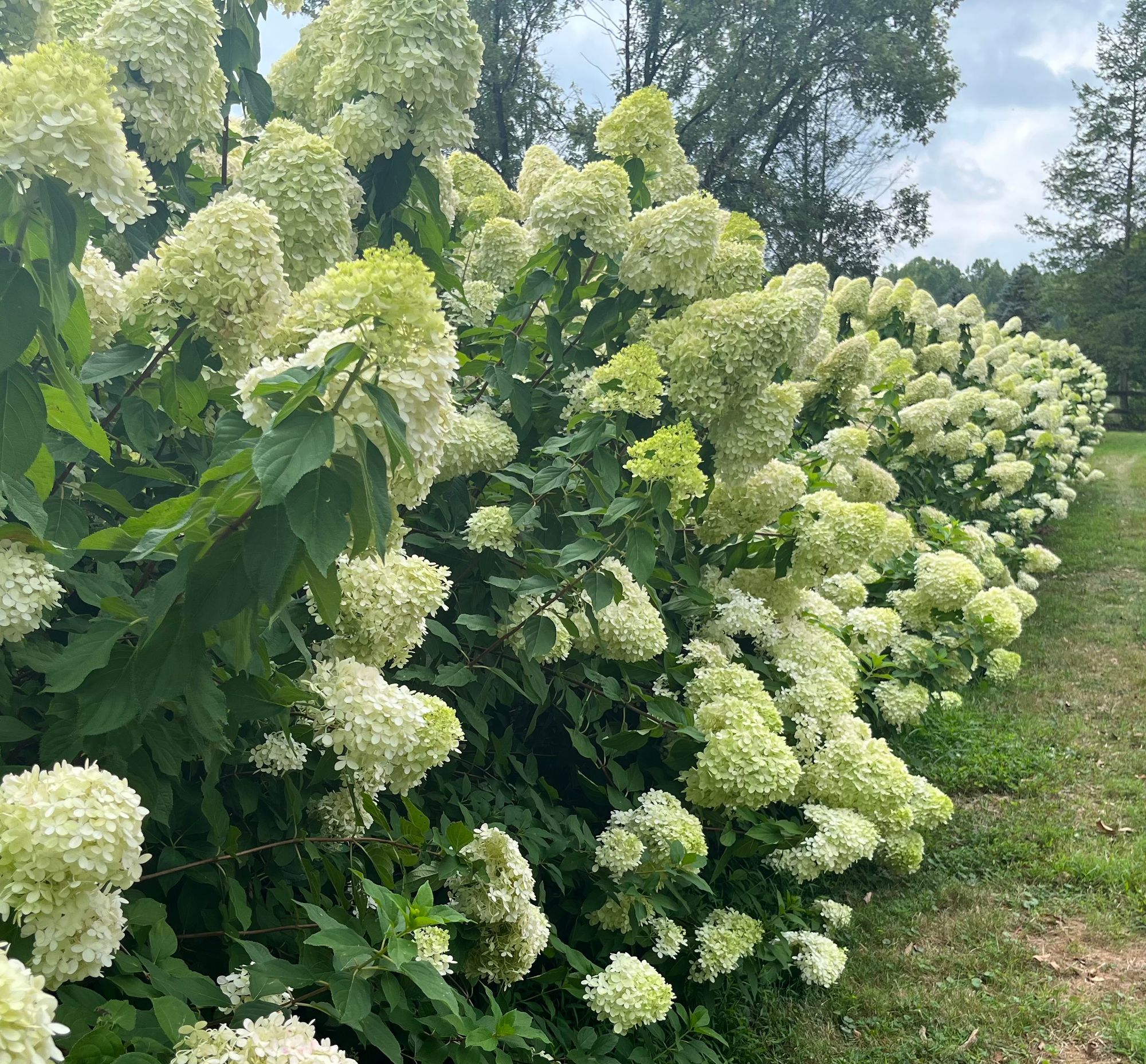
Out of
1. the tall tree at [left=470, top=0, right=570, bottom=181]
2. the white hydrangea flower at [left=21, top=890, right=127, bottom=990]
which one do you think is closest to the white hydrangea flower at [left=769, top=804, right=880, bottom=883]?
the white hydrangea flower at [left=21, top=890, right=127, bottom=990]

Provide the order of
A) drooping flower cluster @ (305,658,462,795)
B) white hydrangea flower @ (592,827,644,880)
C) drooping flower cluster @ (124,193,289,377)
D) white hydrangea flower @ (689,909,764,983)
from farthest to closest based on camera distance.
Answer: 1. white hydrangea flower @ (689,909,764,983)
2. white hydrangea flower @ (592,827,644,880)
3. drooping flower cluster @ (305,658,462,795)
4. drooping flower cluster @ (124,193,289,377)

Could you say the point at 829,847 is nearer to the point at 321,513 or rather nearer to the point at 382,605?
the point at 382,605

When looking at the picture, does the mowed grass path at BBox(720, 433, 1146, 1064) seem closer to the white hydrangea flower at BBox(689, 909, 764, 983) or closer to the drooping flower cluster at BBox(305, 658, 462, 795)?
the white hydrangea flower at BBox(689, 909, 764, 983)

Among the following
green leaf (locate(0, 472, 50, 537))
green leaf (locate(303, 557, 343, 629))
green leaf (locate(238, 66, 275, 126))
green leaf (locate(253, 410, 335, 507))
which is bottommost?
green leaf (locate(0, 472, 50, 537))

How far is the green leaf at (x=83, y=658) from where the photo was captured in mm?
1510

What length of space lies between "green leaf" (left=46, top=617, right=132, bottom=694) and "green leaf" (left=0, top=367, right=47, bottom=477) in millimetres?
310

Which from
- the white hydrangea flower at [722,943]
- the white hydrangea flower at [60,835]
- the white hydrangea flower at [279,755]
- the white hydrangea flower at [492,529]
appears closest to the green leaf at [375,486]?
the white hydrangea flower at [60,835]

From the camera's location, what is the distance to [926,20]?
2467 centimetres

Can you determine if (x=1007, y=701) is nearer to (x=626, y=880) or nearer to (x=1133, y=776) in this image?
(x=1133, y=776)

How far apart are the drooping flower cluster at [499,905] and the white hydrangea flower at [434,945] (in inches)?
12.6

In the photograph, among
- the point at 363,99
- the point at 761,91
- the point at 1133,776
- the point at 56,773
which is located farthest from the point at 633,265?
the point at 761,91

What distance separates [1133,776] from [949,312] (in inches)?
307

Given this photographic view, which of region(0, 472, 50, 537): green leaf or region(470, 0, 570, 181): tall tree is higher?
region(470, 0, 570, 181): tall tree

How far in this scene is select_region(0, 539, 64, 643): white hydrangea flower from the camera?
5.09 ft
